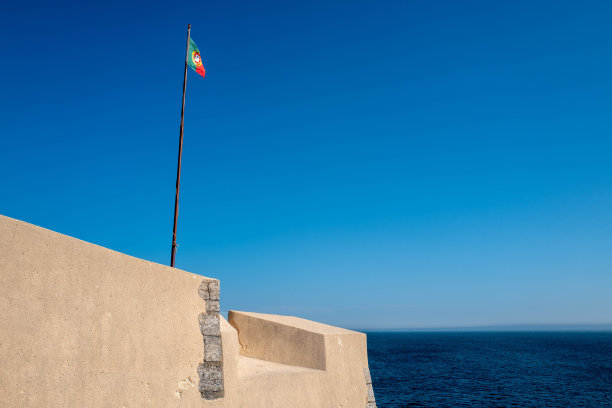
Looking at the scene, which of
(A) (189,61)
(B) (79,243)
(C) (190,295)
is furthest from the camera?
(A) (189,61)

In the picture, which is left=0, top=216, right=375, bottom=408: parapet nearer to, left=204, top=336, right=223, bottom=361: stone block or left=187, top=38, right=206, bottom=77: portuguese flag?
left=204, top=336, right=223, bottom=361: stone block

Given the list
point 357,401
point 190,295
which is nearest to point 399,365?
point 357,401

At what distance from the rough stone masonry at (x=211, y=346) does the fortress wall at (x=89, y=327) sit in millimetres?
132

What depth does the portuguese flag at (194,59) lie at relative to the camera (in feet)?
40.6

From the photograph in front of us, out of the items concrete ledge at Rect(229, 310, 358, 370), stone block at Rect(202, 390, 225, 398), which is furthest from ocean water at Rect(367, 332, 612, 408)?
stone block at Rect(202, 390, 225, 398)

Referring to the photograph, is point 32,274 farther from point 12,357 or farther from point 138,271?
point 138,271

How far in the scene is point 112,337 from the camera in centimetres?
590

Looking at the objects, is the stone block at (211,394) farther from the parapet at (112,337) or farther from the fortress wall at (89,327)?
the fortress wall at (89,327)

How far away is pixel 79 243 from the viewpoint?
5.79 meters

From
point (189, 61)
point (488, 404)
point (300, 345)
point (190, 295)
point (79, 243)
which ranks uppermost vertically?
point (189, 61)

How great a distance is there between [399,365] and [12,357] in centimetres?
5724

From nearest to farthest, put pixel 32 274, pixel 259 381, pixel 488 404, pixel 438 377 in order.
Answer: pixel 32 274
pixel 259 381
pixel 488 404
pixel 438 377

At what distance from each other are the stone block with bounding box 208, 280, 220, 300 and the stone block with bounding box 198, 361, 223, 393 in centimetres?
112

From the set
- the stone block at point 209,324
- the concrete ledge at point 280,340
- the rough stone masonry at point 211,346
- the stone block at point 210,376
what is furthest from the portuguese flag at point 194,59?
the stone block at point 210,376
